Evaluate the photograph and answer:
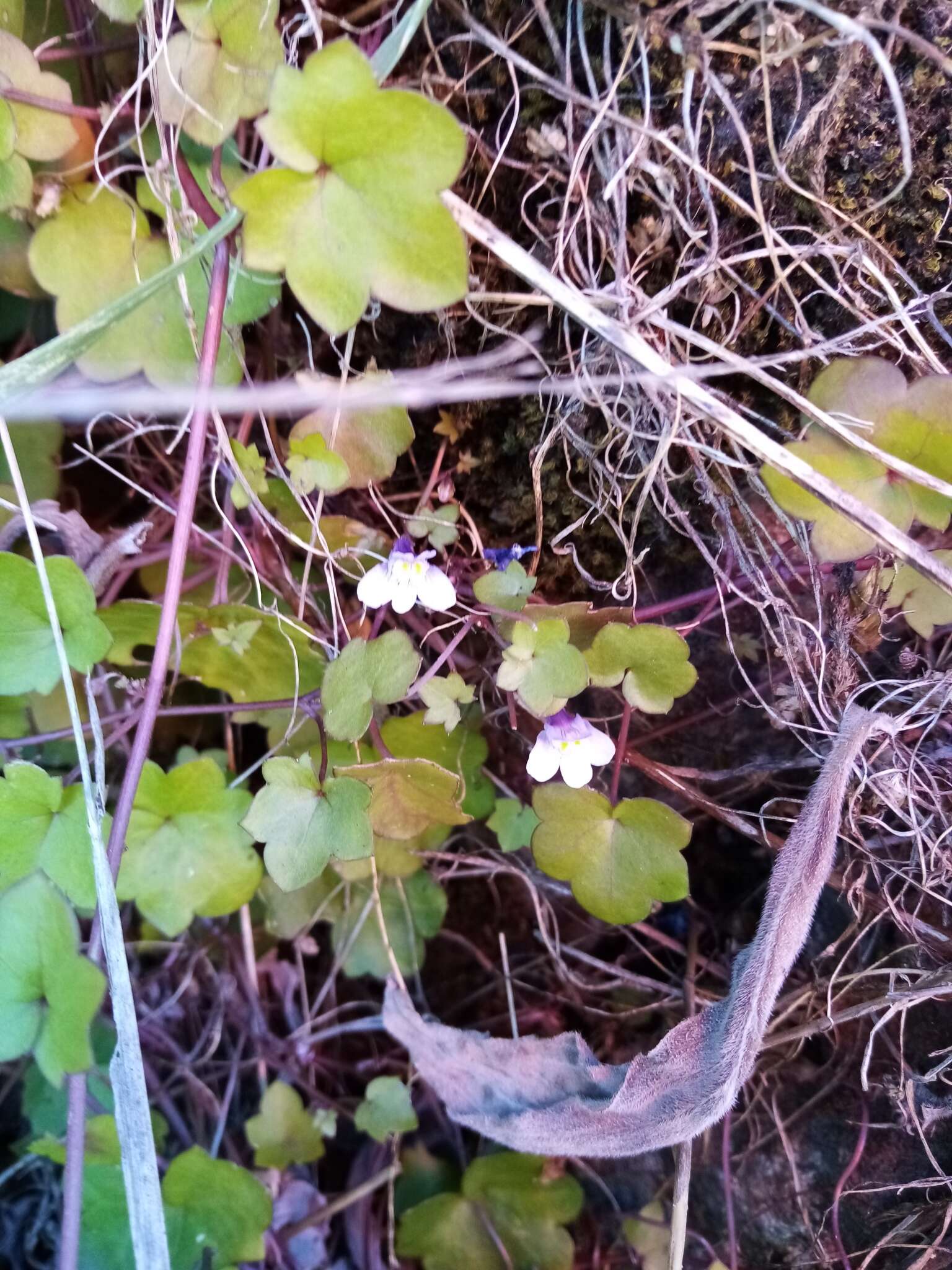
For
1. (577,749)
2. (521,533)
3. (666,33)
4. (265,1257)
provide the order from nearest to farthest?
1. (666,33)
2. (577,749)
3. (521,533)
4. (265,1257)

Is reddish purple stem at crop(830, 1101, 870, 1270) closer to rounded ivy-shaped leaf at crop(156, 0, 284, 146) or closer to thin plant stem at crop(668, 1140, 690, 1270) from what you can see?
thin plant stem at crop(668, 1140, 690, 1270)

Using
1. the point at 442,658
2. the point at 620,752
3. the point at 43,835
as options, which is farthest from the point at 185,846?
the point at 620,752

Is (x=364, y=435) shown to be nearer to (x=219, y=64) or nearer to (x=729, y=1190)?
(x=219, y=64)

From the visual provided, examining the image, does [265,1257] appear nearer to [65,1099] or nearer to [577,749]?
[65,1099]

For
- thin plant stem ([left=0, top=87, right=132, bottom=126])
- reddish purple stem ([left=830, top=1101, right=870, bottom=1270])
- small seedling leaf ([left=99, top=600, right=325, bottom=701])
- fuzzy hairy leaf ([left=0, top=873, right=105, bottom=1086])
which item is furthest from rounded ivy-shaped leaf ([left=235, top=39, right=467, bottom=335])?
reddish purple stem ([left=830, top=1101, right=870, bottom=1270])

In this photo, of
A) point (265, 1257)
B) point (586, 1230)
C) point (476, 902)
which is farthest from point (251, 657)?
point (586, 1230)
